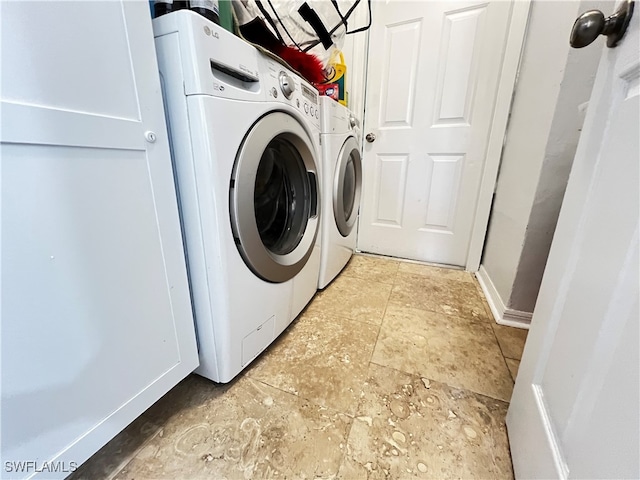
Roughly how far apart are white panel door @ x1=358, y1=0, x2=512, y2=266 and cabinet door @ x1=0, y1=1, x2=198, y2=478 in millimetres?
1346

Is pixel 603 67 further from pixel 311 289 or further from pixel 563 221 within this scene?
pixel 311 289

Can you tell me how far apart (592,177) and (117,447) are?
41.7 inches

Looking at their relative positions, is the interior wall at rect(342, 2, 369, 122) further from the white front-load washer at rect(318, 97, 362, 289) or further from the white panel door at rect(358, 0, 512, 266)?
the white front-load washer at rect(318, 97, 362, 289)

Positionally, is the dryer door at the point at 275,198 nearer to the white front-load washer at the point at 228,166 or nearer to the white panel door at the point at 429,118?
the white front-load washer at the point at 228,166

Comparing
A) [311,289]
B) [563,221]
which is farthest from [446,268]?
[563,221]

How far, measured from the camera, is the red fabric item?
824 mm

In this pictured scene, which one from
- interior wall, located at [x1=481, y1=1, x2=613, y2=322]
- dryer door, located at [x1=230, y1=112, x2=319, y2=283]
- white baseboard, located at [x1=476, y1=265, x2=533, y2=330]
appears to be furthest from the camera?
white baseboard, located at [x1=476, y1=265, x2=533, y2=330]

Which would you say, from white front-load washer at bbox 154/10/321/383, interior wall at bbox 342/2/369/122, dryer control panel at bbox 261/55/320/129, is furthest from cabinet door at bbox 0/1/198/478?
interior wall at bbox 342/2/369/122

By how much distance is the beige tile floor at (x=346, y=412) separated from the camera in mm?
545

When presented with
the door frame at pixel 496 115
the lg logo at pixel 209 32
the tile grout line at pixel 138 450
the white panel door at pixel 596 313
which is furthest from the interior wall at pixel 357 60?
the tile grout line at pixel 138 450

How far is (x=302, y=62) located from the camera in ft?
2.93

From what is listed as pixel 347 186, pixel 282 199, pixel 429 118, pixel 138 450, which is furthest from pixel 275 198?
pixel 429 118

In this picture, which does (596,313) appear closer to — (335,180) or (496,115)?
(335,180)

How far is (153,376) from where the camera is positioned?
0.56m
